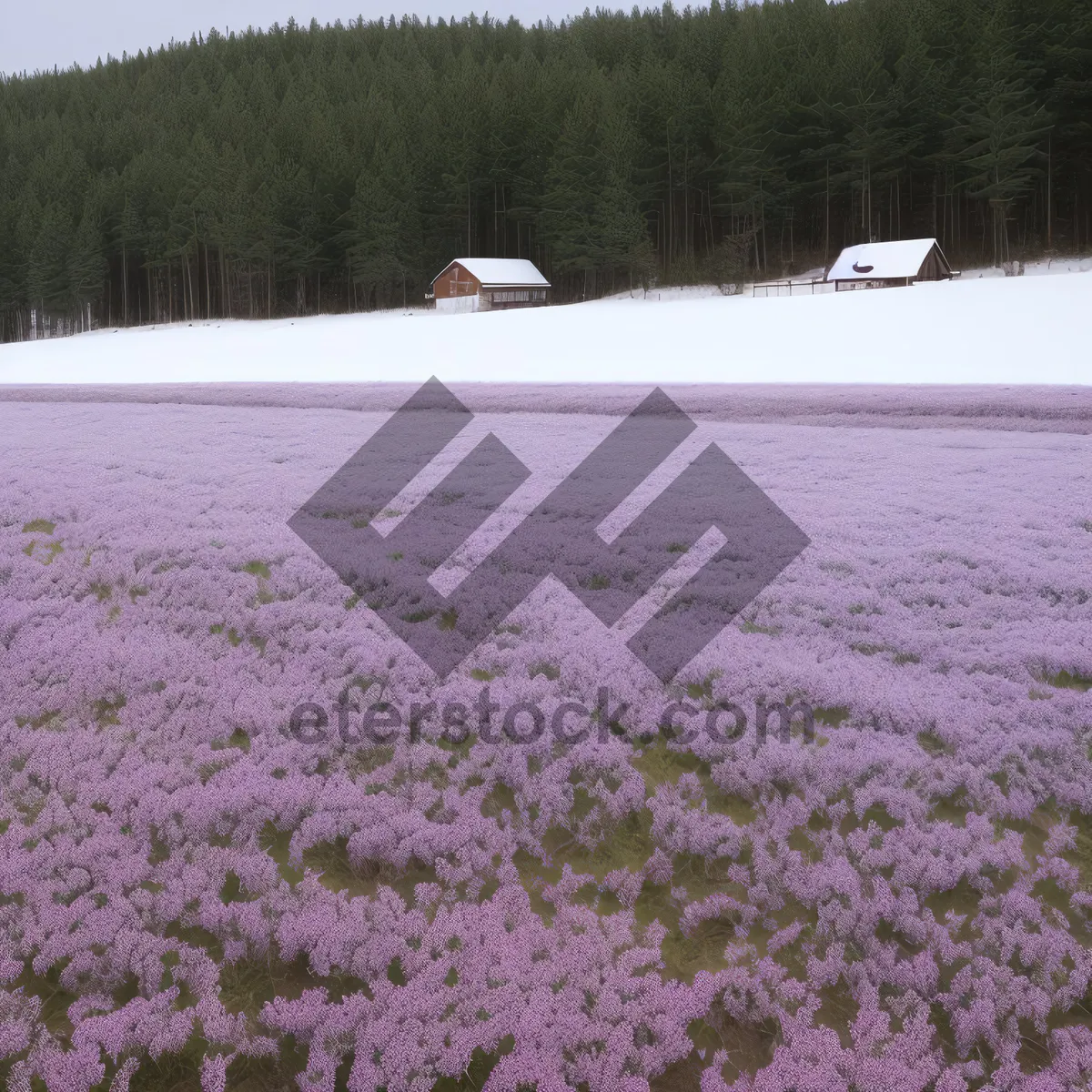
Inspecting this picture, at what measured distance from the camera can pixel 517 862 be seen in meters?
5.45

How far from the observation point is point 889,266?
53.7 meters

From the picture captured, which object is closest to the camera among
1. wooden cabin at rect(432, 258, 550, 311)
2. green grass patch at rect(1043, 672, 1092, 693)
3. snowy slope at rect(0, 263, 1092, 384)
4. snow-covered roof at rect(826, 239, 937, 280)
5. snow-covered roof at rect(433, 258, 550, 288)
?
green grass patch at rect(1043, 672, 1092, 693)

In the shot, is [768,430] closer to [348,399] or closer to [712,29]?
[348,399]

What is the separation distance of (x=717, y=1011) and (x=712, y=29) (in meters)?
99.6

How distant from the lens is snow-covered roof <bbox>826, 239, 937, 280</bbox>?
175 feet

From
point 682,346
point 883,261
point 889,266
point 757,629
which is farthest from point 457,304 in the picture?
point 757,629

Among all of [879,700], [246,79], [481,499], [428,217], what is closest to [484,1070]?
A: [879,700]

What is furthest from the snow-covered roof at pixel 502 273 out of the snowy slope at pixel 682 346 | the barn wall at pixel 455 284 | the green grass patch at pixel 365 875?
the green grass patch at pixel 365 875

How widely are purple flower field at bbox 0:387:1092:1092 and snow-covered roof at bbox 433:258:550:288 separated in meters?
58.2

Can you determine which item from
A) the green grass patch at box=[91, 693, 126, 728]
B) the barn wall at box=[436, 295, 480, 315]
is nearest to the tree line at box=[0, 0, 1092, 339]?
the barn wall at box=[436, 295, 480, 315]

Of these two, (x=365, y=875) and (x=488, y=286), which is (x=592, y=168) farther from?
(x=365, y=875)

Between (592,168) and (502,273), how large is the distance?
10709 mm

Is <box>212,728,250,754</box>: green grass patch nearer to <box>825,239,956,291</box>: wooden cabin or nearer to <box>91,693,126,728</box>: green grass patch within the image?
<box>91,693,126,728</box>: green grass patch

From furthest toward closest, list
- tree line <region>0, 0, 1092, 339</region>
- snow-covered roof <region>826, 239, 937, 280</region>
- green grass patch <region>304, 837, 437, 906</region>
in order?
tree line <region>0, 0, 1092, 339</region>, snow-covered roof <region>826, 239, 937, 280</region>, green grass patch <region>304, 837, 437, 906</region>
